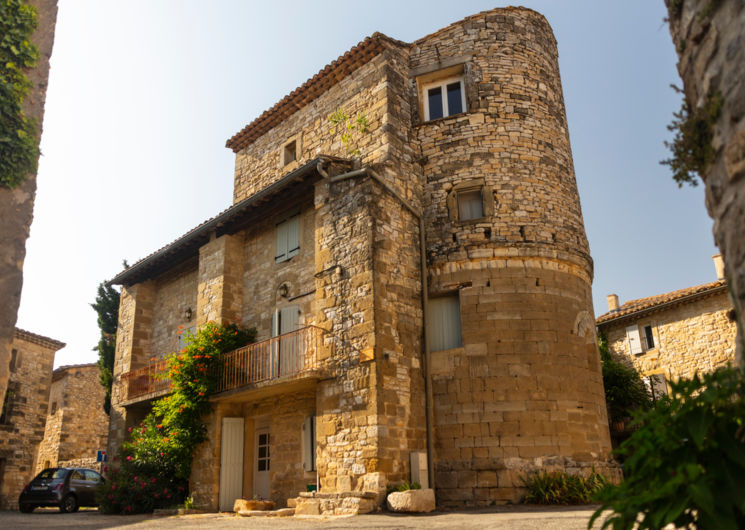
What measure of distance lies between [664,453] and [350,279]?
8906mm

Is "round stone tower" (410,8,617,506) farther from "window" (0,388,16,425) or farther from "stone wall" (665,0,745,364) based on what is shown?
"window" (0,388,16,425)

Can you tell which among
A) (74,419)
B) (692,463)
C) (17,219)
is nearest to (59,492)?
(74,419)

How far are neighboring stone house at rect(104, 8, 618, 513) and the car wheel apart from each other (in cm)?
346

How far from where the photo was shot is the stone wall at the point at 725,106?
2666mm

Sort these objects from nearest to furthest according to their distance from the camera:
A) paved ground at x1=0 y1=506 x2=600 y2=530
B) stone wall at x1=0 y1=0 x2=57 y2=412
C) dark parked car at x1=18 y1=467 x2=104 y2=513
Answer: stone wall at x1=0 y1=0 x2=57 y2=412
paved ground at x1=0 y1=506 x2=600 y2=530
dark parked car at x1=18 y1=467 x2=104 y2=513

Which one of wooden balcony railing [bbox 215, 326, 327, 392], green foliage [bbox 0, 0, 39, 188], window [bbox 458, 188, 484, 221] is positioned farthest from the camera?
window [bbox 458, 188, 484, 221]

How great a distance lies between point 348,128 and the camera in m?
13.9

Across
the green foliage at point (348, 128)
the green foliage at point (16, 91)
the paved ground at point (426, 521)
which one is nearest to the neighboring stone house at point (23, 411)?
the paved ground at point (426, 521)

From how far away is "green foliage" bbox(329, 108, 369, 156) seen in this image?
13.6 meters

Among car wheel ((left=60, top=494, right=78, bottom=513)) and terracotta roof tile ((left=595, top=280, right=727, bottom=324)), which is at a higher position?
terracotta roof tile ((left=595, top=280, right=727, bottom=324))

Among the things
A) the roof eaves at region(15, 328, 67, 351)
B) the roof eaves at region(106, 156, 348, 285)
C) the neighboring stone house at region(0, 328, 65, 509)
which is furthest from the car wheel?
the roof eaves at region(15, 328, 67, 351)

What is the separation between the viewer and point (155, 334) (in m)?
17.7

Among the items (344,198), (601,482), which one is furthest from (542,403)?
(344,198)

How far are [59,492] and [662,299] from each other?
799 inches
